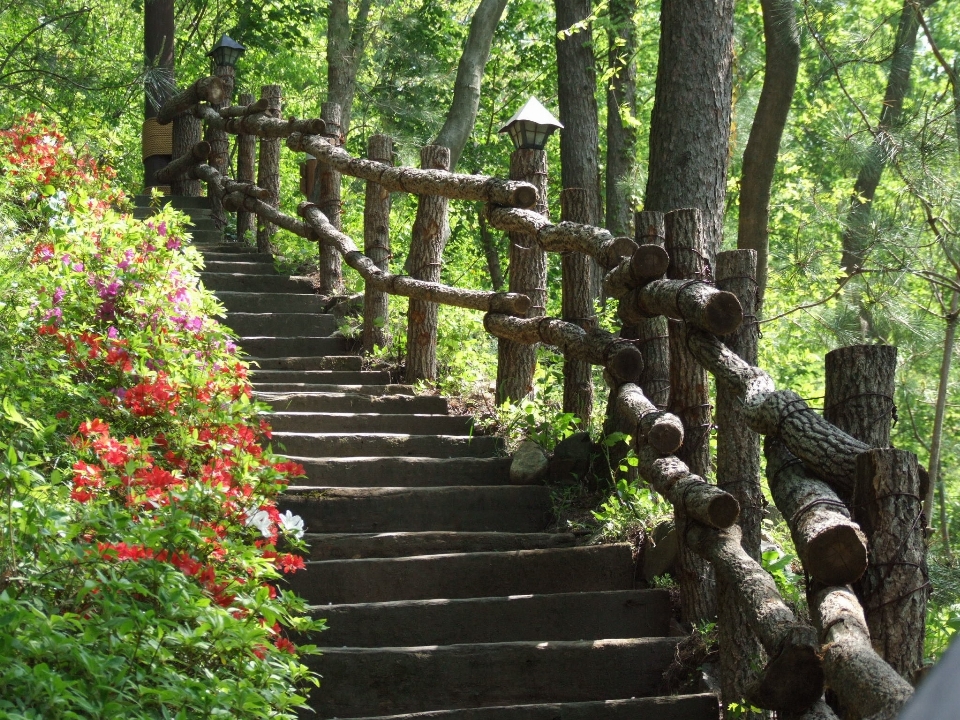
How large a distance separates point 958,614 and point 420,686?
2.37 meters

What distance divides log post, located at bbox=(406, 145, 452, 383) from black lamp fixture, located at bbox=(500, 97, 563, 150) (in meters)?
0.62

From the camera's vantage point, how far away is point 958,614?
4664 millimetres

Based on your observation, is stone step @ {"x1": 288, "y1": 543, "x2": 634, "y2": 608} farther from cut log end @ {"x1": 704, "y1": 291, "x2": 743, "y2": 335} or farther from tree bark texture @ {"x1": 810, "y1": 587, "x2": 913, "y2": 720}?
tree bark texture @ {"x1": 810, "y1": 587, "x2": 913, "y2": 720}

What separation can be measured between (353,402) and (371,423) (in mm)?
324

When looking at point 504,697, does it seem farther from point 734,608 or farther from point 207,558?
point 207,558

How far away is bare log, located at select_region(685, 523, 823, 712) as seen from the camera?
8.94 ft

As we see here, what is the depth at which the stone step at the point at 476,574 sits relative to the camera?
14.8 ft

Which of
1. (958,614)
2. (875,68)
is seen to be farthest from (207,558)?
(875,68)

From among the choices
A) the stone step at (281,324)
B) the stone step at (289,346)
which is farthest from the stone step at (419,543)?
the stone step at (281,324)

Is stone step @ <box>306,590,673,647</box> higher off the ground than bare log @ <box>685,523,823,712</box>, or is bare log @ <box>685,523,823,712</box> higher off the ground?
bare log @ <box>685,523,823,712</box>

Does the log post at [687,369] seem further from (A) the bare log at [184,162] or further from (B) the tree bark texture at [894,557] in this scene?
(A) the bare log at [184,162]

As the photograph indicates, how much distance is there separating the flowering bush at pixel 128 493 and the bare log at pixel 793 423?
4.95 feet

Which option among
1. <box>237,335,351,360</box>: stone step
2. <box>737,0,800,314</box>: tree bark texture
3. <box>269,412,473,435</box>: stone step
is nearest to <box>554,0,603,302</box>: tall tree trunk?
<box>737,0,800,314</box>: tree bark texture

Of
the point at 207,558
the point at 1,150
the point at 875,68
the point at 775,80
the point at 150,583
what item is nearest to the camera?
the point at 150,583
